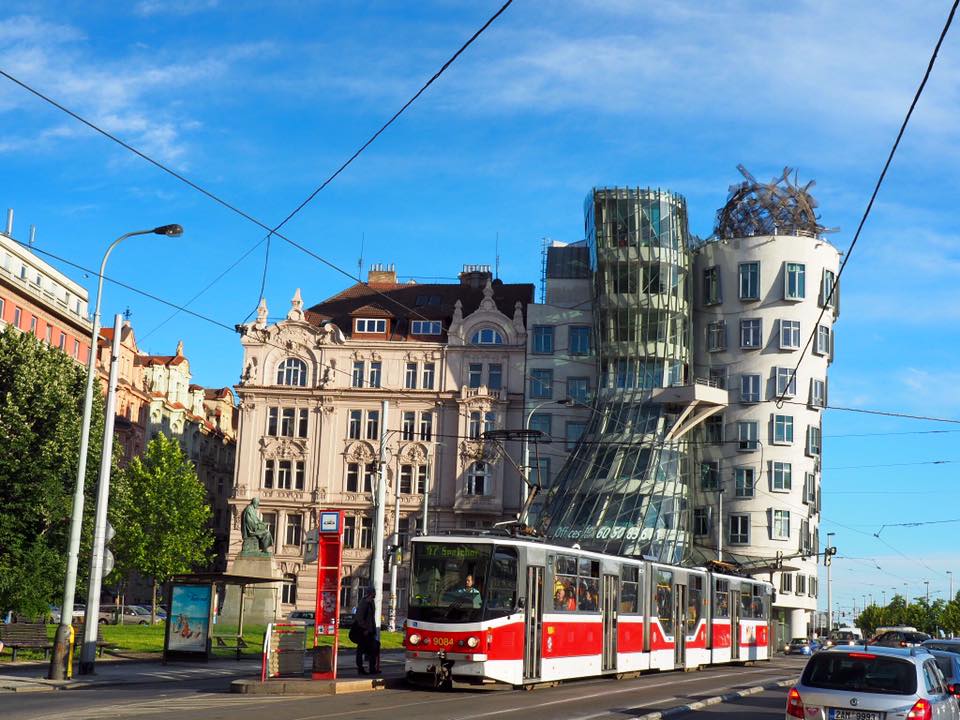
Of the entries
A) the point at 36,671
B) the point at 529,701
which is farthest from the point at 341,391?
the point at 529,701

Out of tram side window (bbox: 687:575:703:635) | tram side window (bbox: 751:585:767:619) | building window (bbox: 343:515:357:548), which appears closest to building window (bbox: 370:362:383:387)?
building window (bbox: 343:515:357:548)

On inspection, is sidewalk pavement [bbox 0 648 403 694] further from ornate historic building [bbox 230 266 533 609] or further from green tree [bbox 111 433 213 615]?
ornate historic building [bbox 230 266 533 609]

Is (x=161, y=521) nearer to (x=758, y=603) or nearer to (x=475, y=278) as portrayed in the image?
(x=475, y=278)

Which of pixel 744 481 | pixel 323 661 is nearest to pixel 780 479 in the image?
pixel 744 481

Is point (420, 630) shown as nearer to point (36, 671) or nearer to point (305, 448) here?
point (36, 671)

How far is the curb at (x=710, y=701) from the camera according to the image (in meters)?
19.5

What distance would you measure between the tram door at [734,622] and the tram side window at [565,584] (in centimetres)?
1528

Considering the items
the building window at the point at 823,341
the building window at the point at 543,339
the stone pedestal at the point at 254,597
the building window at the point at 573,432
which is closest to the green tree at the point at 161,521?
the building window at the point at 573,432

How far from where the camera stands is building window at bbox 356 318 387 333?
279ft

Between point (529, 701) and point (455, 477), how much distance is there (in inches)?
2339

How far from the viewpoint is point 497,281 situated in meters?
92.7

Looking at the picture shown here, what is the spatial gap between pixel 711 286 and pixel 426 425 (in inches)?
829

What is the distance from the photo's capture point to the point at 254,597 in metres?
49.2

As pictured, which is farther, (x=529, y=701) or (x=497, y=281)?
(x=497, y=281)
